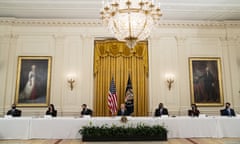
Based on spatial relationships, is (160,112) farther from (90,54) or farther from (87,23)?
(87,23)

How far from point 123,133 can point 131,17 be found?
3261 mm

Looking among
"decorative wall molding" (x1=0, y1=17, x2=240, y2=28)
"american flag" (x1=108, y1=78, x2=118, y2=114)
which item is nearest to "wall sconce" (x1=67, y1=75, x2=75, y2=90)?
"american flag" (x1=108, y1=78, x2=118, y2=114)

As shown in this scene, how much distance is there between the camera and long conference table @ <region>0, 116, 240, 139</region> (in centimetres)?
625

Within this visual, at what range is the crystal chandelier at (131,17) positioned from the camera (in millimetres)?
5031

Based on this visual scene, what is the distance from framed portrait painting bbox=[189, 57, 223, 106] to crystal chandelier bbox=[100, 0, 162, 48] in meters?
4.83

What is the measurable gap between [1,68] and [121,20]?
6.44 m

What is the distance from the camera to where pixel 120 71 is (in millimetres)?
9586

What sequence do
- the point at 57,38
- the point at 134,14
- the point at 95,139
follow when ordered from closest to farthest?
the point at 134,14
the point at 95,139
the point at 57,38

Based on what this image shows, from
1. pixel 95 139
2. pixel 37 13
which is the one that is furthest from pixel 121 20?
pixel 37 13

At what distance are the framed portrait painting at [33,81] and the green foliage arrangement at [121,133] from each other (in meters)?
3.48

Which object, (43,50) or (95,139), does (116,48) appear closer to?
(43,50)

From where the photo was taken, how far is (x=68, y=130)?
6.32 metres

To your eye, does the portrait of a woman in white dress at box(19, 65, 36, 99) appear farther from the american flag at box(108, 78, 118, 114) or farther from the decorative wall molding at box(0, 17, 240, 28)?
the american flag at box(108, 78, 118, 114)

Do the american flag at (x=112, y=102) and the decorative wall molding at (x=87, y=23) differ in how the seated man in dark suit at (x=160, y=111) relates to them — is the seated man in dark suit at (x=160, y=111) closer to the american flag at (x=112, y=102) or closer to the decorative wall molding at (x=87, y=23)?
the american flag at (x=112, y=102)
